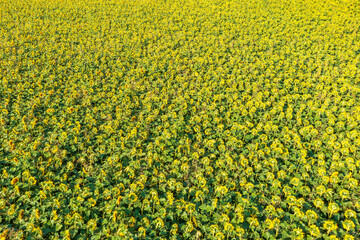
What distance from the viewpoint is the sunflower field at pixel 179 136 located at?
379cm

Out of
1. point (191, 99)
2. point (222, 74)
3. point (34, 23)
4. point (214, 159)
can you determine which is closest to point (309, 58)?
point (222, 74)

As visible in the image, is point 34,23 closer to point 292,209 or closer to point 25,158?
point 25,158

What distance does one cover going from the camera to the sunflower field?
379 centimetres

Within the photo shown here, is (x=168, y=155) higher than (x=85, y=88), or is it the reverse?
(x=85, y=88)

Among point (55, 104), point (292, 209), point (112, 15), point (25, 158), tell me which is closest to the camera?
point (292, 209)

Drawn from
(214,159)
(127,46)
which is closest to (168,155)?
(214,159)

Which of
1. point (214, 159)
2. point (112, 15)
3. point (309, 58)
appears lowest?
point (309, 58)

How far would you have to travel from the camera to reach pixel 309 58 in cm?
962

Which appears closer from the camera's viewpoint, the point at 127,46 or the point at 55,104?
the point at 55,104

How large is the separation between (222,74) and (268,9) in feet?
35.8

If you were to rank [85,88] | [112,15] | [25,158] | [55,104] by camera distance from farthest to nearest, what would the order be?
[112,15]
[85,88]
[55,104]
[25,158]

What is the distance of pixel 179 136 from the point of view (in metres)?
5.66

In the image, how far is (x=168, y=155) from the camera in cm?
509

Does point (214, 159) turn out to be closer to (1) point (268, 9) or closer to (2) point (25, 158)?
(2) point (25, 158)
